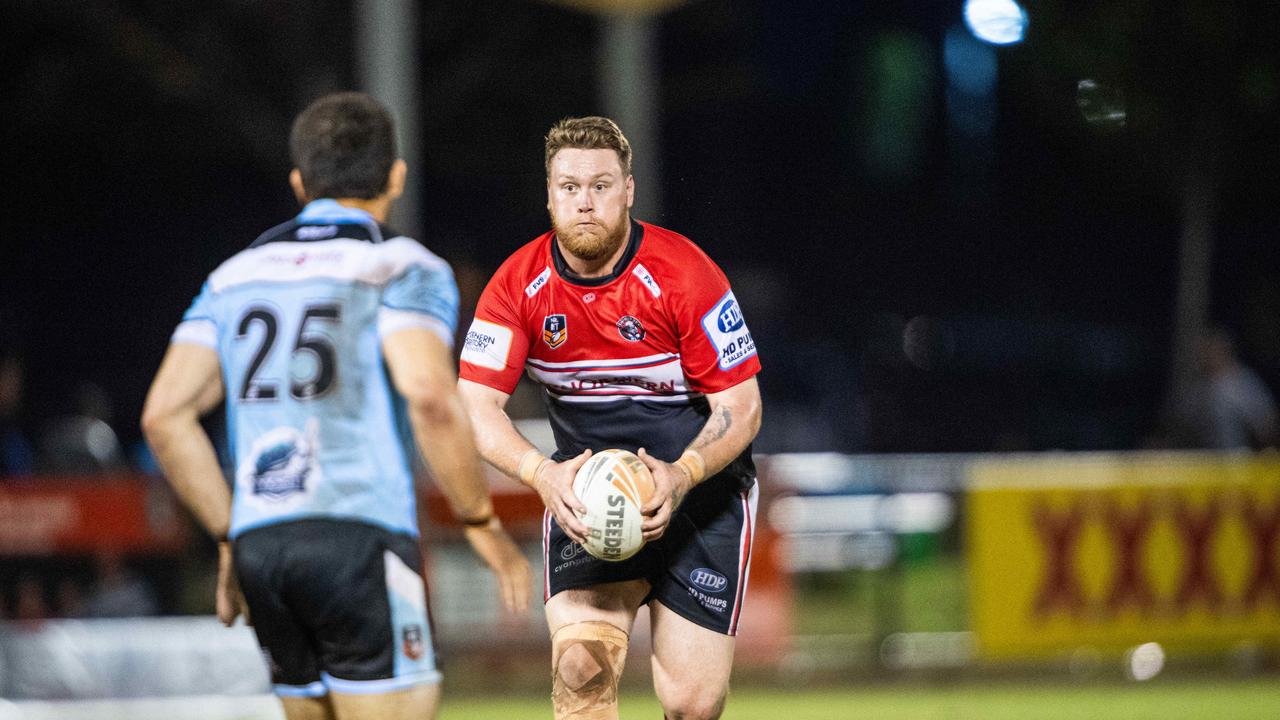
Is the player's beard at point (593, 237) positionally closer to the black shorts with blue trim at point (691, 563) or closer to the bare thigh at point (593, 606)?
the black shorts with blue trim at point (691, 563)

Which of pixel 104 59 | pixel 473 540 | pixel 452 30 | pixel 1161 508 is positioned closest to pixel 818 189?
pixel 452 30

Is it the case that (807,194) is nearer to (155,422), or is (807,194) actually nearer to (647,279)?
(647,279)

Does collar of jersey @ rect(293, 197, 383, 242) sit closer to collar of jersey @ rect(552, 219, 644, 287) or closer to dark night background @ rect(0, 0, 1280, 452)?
collar of jersey @ rect(552, 219, 644, 287)

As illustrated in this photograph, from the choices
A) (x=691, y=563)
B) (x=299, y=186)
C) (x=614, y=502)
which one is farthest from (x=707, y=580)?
(x=299, y=186)

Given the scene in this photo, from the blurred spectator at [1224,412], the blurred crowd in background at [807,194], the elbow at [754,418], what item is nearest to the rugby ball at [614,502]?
the elbow at [754,418]

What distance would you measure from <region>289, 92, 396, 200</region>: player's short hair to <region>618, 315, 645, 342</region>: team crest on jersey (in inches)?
38.3

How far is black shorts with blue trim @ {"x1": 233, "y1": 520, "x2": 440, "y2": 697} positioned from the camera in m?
4.54

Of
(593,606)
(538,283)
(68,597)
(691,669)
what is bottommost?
(68,597)

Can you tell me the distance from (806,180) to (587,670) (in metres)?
33.7

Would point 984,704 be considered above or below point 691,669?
below

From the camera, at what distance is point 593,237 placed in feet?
16.8

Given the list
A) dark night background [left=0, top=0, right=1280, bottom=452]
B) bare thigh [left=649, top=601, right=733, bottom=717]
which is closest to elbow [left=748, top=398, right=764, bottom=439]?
bare thigh [left=649, top=601, right=733, bottom=717]

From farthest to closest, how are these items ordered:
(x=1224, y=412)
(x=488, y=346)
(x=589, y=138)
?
(x=1224, y=412) < (x=488, y=346) < (x=589, y=138)

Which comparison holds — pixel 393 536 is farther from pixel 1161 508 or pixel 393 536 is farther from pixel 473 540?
pixel 1161 508
